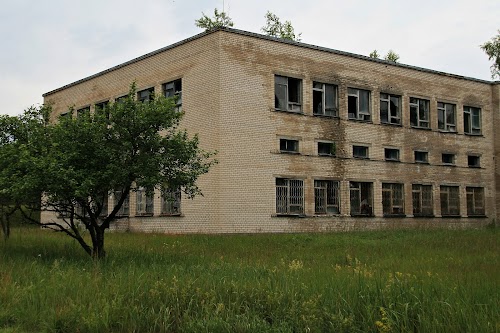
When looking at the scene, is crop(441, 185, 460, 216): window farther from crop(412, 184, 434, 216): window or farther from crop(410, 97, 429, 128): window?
crop(410, 97, 429, 128): window

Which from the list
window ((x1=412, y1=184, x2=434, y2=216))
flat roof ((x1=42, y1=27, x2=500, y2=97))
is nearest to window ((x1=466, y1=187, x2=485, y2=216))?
window ((x1=412, y1=184, x2=434, y2=216))

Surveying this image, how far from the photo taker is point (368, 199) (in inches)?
1266

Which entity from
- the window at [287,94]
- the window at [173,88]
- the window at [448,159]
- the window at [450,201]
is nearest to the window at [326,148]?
the window at [287,94]

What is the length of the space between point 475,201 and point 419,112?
7125 mm

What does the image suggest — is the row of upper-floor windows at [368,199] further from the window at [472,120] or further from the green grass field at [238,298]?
the green grass field at [238,298]

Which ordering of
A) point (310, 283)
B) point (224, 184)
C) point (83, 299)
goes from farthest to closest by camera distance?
1. point (224, 184)
2. point (310, 283)
3. point (83, 299)

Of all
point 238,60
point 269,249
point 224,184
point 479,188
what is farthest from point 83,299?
point 479,188

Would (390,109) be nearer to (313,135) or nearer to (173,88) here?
(313,135)

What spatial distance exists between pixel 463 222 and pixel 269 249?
70.4 feet

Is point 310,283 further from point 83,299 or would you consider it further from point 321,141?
point 321,141

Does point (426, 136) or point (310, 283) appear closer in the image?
point (310, 283)

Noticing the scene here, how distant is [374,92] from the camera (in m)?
32.9

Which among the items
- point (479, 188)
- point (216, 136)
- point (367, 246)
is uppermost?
point (216, 136)

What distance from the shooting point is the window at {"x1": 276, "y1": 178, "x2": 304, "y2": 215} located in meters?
28.5
